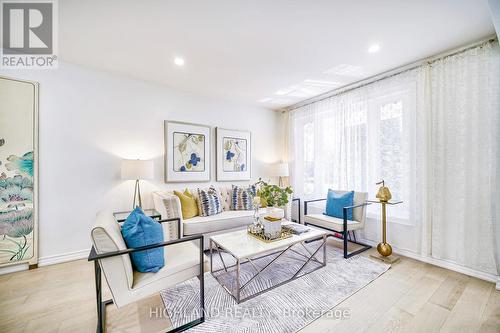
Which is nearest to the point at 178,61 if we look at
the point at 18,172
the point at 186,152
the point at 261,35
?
the point at 261,35

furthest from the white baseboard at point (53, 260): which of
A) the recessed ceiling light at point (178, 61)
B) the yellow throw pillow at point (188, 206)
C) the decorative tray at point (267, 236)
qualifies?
the recessed ceiling light at point (178, 61)

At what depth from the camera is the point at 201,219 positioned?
10.1 ft

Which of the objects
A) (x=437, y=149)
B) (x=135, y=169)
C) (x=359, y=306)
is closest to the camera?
(x=359, y=306)

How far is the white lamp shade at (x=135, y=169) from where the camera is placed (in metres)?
2.80

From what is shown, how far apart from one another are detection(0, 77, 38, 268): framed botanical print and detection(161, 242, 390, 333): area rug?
194cm

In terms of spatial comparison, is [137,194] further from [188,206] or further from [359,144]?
[359,144]

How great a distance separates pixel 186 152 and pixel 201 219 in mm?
1273

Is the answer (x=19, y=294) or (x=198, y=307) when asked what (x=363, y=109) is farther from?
(x=19, y=294)

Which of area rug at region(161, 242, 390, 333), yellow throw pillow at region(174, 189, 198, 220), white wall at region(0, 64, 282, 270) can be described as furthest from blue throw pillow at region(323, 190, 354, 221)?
white wall at region(0, 64, 282, 270)

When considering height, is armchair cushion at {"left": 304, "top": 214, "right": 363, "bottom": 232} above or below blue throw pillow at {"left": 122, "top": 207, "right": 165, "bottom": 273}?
below

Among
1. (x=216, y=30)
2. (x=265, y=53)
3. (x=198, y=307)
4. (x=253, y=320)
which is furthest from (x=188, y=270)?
(x=265, y=53)

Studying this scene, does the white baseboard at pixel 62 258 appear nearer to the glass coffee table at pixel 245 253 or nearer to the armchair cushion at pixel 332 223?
the glass coffee table at pixel 245 253

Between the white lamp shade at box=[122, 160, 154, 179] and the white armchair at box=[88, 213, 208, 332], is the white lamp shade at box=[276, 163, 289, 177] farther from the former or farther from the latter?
the white armchair at box=[88, 213, 208, 332]

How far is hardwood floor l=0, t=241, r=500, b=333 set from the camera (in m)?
1.61
